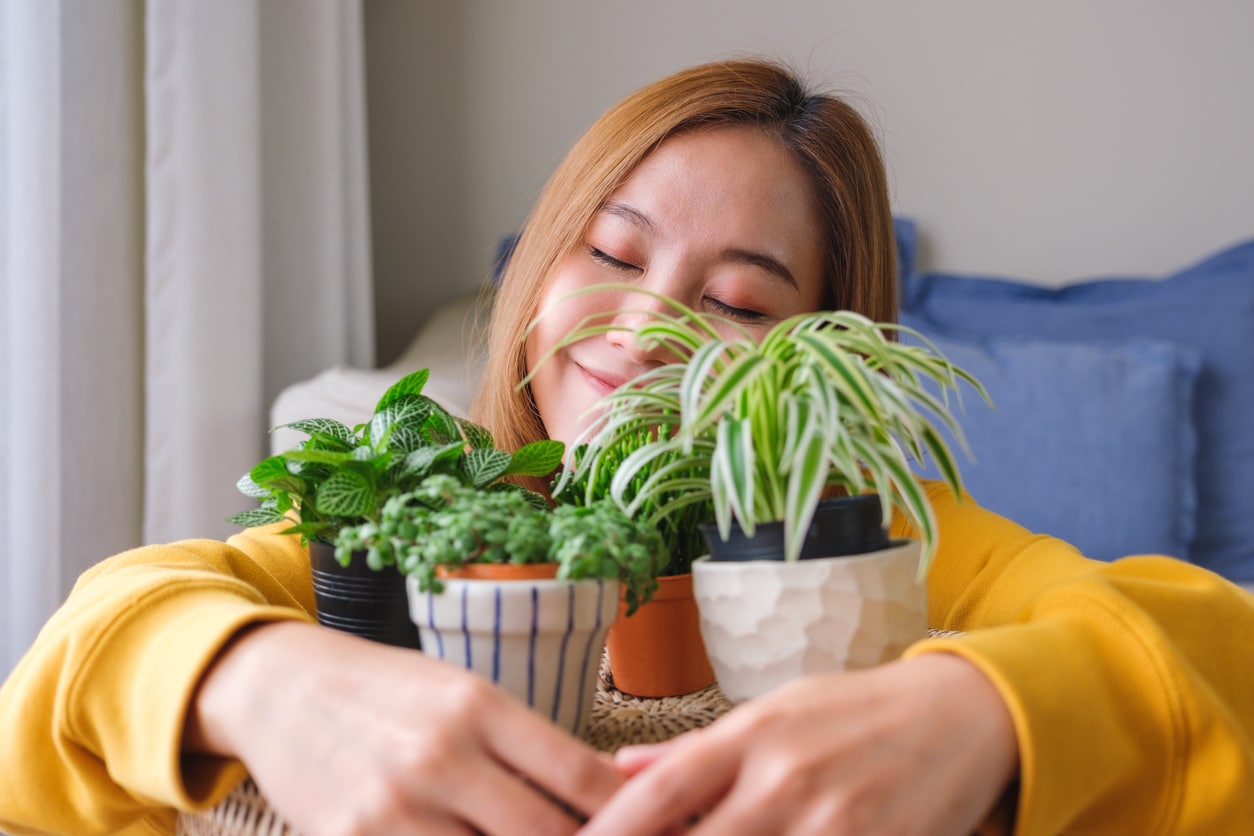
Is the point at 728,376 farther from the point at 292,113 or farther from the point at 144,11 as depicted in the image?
the point at 292,113

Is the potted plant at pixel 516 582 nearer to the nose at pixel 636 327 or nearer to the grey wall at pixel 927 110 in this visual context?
the nose at pixel 636 327

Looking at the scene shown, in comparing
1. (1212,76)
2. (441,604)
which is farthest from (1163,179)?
(441,604)

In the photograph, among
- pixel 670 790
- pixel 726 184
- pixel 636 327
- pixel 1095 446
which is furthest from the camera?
pixel 1095 446

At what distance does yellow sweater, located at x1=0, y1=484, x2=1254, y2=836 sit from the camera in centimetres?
50

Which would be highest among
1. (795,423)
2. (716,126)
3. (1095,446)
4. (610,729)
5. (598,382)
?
(716,126)

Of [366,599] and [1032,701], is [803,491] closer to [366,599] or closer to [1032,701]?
[1032,701]

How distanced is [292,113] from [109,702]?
1846mm

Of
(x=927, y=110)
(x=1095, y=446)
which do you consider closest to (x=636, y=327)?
A: (x=1095, y=446)

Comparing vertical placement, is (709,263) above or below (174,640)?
above

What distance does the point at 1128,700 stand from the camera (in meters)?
0.53

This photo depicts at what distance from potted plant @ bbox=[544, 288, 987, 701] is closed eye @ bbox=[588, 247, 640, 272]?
1.39ft

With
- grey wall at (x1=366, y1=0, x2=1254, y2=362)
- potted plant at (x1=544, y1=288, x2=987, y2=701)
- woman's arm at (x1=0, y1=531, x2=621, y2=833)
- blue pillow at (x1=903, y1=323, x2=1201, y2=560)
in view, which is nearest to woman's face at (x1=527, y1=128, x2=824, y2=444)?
potted plant at (x1=544, y1=288, x2=987, y2=701)

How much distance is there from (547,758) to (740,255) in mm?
613

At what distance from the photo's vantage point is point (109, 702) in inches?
22.2
